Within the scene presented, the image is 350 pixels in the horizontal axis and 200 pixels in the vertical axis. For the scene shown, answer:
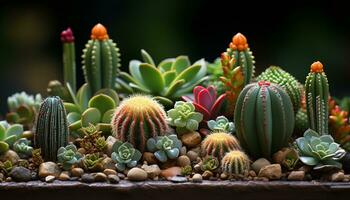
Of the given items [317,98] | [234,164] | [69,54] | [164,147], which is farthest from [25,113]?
[317,98]

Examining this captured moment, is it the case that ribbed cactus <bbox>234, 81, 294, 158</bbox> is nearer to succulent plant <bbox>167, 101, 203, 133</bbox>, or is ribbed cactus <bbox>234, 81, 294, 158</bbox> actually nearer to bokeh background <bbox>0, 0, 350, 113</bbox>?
succulent plant <bbox>167, 101, 203, 133</bbox>

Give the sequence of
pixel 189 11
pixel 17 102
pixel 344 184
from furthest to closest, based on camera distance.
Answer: pixel 189 11, pixel 17 102, pixel 344 184

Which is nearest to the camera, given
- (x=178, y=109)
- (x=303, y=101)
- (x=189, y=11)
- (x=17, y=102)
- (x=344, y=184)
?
(x=344, y=184)

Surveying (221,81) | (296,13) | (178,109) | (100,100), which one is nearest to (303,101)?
(221,81)

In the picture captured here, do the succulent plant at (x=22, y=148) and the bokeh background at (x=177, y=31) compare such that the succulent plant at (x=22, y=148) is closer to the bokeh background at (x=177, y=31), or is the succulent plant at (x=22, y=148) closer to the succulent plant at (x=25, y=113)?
the succulent plant at (x=25, y=113)

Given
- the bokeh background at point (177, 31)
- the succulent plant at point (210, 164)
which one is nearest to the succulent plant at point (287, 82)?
the succulent plant at point (210, 164)

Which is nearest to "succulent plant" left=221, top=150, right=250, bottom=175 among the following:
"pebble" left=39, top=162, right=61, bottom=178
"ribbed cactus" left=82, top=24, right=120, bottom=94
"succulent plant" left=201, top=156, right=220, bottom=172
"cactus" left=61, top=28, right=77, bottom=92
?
"succulent plant" left=201, top=156, right=220, bottom=172

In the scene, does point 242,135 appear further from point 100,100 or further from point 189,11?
point 189,11
